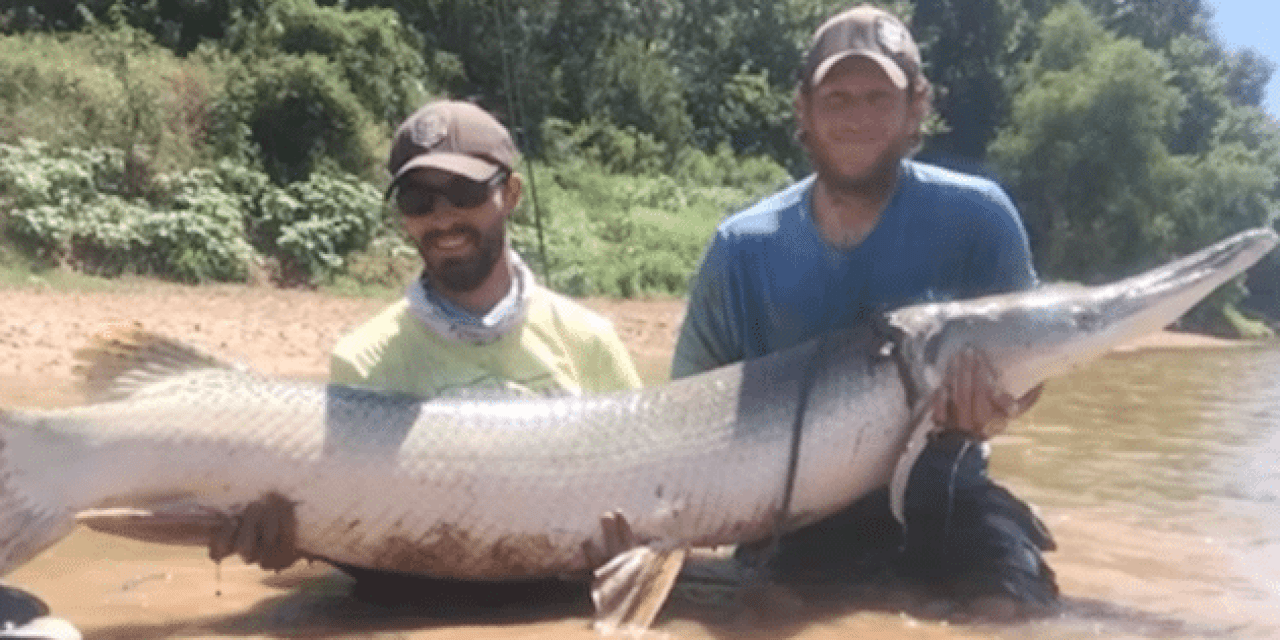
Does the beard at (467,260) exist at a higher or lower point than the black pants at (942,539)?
higher

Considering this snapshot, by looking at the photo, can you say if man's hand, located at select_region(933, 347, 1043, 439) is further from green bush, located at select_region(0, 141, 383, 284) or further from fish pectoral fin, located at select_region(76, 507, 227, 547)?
green bush, located at select_region(0, 141, 383, 284)

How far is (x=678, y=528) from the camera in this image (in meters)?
3.75

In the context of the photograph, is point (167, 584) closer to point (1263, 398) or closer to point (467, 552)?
point (467, 552)

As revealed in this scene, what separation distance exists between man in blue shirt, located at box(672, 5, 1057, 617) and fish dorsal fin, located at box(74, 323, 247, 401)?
1.58 m

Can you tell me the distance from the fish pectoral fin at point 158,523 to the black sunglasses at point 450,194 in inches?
38.5

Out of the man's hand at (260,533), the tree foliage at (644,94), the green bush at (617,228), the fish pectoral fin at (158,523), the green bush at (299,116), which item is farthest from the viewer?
the green bush at (617,228)

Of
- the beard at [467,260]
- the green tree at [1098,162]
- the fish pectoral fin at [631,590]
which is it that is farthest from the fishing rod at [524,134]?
the green tree at [1098,162]

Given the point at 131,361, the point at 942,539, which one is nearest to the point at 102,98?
the point at 131,361

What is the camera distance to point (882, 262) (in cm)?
422

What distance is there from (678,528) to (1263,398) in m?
10.9

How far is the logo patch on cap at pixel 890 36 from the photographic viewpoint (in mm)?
4145

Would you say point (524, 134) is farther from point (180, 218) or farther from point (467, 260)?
point (180, 218)

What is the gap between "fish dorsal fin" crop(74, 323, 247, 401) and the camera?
3.67 meters

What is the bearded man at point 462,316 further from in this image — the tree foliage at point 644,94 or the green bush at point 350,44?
the green bush at point 350,44
